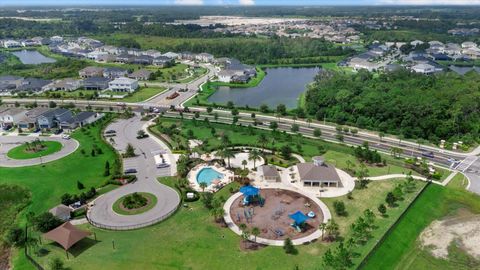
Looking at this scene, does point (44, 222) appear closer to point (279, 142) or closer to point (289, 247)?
point (289, 247)

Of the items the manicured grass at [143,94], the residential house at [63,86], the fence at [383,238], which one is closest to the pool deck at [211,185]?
the fence at [383,238]

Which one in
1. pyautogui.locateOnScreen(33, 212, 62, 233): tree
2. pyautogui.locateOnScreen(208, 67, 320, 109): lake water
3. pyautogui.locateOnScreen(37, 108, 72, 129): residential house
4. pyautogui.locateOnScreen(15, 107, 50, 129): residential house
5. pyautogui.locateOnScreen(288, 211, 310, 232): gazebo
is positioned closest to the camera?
pyautogui.locateOnScreen(33, 212, 62, 233): tree

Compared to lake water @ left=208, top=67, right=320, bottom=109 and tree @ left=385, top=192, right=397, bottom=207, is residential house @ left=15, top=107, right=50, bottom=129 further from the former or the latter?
tree @ left=385, top=192, right=397, bottom=207

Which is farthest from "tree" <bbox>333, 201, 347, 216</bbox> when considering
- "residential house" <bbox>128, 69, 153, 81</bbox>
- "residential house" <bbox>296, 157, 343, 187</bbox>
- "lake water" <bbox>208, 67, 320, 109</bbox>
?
"residential house" <bbox>128, 69, 153, 81</bbox>

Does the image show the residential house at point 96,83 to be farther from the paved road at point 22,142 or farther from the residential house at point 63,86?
the paved road at point 22,142

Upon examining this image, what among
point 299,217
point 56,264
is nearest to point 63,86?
point 56,264

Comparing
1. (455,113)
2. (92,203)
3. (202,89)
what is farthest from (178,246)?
(202,89)
